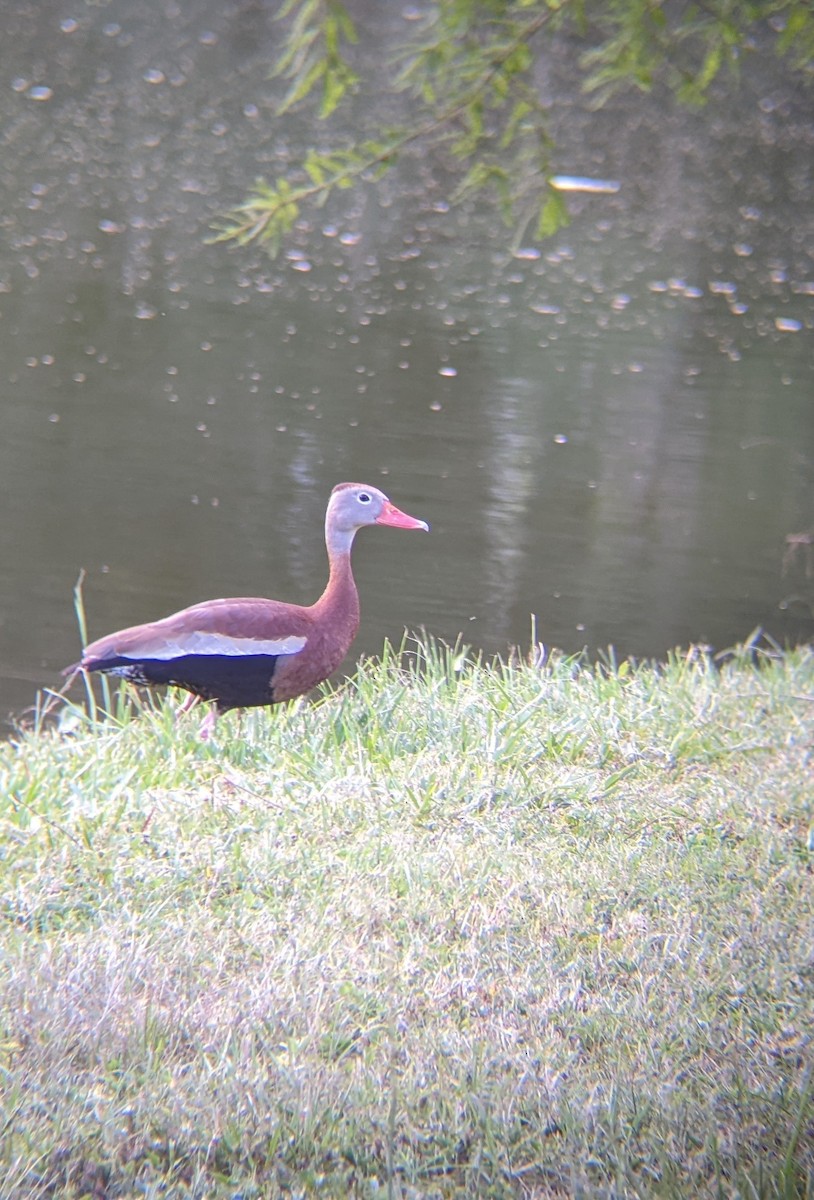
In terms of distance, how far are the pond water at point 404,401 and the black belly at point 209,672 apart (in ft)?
6.79

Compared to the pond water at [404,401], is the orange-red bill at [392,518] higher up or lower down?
higher up

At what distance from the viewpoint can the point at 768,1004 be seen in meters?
3.15

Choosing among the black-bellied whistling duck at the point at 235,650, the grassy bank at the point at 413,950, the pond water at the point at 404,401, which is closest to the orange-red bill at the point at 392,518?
the black-bellied whistling duck at the point at 235,650

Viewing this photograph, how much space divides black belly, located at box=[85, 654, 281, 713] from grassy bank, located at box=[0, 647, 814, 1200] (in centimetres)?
29

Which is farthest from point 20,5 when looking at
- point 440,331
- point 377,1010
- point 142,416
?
point 377,1010

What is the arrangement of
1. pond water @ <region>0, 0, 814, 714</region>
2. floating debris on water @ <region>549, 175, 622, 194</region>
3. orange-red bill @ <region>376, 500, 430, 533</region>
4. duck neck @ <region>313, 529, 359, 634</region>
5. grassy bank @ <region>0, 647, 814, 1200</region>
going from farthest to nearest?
floating debris on water @ <region>549, 175, 622, 194</region>, pond water @ <region>0, 0, 814, 714</region>, orange-red bill @ <region>376, 500, 430, 533</region>, duck neck @ <region>313, 529, 359, 634</region>, grassy bank @ <region>0, 647, 814, 1200</region>

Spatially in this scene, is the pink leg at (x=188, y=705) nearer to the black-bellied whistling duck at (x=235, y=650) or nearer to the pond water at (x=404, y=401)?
the black-bellied whistling duck at (x=235, y=650)

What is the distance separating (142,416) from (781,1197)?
25.6 ft

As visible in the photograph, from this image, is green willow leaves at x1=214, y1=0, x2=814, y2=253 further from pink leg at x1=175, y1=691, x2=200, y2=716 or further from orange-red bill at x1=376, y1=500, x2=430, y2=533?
pink leg at x1=175, y1=691, x2=200, y2=716

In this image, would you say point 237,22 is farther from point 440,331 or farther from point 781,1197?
A: point 781,1197

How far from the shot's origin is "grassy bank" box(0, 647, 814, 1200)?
256cm

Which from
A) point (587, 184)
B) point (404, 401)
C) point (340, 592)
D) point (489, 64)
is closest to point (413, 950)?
point (340, 592)

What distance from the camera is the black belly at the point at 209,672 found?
12.9 ft

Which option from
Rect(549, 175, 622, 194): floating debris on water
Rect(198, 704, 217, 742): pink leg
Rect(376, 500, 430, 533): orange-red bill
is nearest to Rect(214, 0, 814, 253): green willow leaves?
Rect(376, 500, 430, 533): orange-red bill
